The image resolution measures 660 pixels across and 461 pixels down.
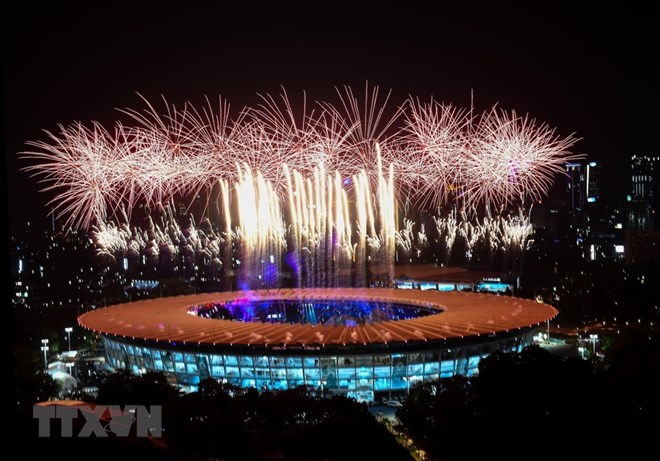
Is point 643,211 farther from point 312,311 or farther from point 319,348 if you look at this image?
point 319,348

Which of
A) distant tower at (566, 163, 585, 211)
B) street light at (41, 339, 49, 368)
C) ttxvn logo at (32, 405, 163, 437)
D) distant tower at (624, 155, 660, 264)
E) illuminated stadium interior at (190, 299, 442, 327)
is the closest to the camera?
ttxvn logo at (32, 405, 163, 437)

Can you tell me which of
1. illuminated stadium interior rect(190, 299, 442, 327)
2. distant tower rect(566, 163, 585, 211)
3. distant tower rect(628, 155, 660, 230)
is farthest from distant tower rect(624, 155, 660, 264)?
illuminated stadium interior rect(190, 299, 442, 327)

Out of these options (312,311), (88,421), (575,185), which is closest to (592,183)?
(575,185)

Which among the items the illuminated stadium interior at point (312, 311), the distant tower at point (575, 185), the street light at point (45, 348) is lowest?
the street light at point (45, 348)

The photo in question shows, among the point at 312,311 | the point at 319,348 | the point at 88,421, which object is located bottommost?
the point at 312,311

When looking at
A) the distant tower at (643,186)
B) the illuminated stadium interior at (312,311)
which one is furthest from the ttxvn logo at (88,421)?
the distant tower at (643,186)

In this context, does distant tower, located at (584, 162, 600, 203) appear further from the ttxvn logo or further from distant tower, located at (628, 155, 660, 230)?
the ttxvn logo

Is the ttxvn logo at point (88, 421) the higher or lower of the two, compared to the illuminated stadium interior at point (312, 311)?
higher

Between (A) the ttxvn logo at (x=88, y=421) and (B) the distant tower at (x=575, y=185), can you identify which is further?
(B) the distant tower at (x=575, y=185)

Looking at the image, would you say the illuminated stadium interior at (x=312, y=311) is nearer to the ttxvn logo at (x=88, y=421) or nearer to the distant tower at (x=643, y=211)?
the ttxvn logo at (x=88, y=421)

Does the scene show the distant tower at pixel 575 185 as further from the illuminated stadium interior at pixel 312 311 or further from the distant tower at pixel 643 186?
the illuminated stadium interior at pixel 312 311

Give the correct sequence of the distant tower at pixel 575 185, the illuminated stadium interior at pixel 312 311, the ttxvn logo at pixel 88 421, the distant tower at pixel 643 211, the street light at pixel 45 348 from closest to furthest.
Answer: the ttxvn logo at pixel 88 421 → the street light at pixel 45 348 → the illuminated stadium interior at pixel 312 311 → the distant tower at pixel 643 211 → the distant tower at pixel 575 185

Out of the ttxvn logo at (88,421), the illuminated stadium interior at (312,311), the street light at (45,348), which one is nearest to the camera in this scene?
the ttxvn logo at (88,421)

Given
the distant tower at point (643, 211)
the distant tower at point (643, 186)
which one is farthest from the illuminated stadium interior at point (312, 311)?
the distant tower at point (643, 186)
